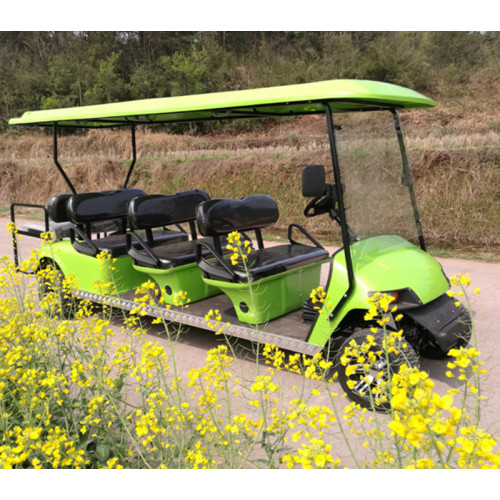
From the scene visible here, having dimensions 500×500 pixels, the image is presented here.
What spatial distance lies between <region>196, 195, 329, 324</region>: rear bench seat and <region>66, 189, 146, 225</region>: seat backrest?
1355 mm

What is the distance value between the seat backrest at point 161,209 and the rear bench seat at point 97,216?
33 centimetres

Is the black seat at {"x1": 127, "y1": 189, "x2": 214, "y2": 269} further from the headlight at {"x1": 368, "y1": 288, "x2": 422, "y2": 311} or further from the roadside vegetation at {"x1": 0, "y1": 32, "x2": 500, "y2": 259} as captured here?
A: the roadside vegetation at {"x1": 0, "y1": 32, "x2": 500, "y2": 259}

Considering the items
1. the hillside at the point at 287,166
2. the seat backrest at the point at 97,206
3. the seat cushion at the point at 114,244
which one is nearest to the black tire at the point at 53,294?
the seat cushion at the point at 114,244

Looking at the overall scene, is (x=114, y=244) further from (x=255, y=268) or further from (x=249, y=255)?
(x=255, y=268)

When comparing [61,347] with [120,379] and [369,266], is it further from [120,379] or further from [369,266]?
[369,266]

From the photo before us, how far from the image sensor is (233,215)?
422cm

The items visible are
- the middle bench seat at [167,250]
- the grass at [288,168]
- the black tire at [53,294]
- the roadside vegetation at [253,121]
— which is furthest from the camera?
the roadside vegetation at [253,121]

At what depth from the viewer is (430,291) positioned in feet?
10.2

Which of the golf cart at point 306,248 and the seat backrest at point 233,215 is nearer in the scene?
the golf cart at point 306,248

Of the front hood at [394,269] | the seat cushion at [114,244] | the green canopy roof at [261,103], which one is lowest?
the front hood at [394,269]

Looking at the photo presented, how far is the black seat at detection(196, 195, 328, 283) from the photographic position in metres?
3.73

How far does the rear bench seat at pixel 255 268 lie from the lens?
12.0ft

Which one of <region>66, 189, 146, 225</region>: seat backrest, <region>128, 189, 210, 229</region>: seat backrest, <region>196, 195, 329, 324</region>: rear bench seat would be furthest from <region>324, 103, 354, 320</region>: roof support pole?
<region>66, 189, 146, 225</region>: seat backrest

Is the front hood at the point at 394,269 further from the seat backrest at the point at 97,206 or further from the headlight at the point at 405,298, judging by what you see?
the seat backrest at the point at 97,206
